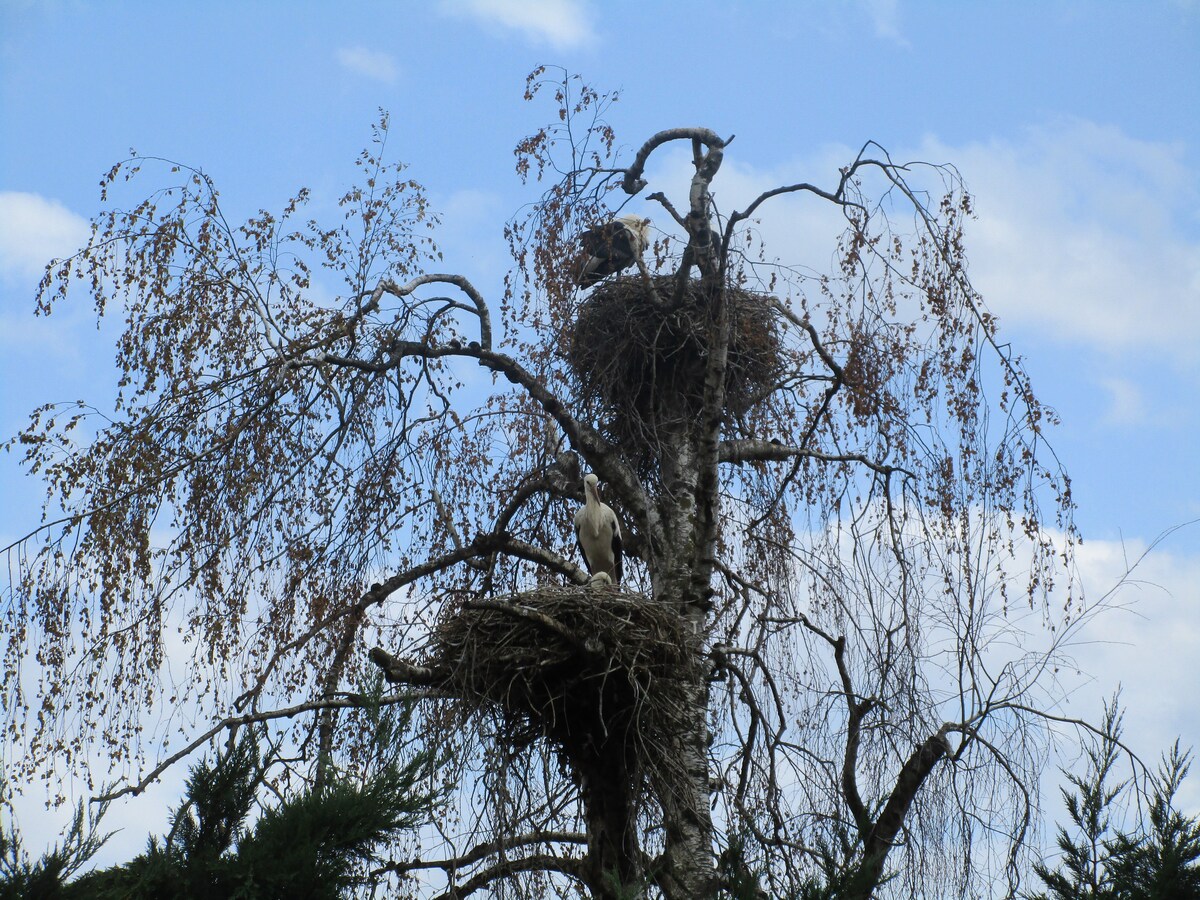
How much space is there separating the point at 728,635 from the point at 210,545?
2950 millimetres

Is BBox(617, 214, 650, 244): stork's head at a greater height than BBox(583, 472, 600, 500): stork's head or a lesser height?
greater

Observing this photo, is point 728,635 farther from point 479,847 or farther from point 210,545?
point 210,545

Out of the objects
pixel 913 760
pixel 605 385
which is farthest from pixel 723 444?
pixel 913 760

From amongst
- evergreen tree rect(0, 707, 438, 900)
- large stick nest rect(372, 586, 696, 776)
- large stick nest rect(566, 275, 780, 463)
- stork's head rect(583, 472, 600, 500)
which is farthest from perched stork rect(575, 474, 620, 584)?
evergreen tree rect(0, 707, 438, 900)

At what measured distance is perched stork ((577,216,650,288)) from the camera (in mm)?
8896

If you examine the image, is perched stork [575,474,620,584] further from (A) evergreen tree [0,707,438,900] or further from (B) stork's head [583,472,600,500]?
(A) evergreen tree [0,707,438,900]

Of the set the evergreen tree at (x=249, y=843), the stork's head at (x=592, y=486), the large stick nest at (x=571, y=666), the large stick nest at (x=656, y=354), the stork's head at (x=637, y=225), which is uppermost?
the stork's head at (x=637, y=225)

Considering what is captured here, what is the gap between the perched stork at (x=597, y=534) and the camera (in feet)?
28.2

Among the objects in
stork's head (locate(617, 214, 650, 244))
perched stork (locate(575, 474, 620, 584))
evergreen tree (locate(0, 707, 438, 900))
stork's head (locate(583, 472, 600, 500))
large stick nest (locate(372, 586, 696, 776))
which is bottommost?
evergreen tree (locate(0, 707, 438, 900))

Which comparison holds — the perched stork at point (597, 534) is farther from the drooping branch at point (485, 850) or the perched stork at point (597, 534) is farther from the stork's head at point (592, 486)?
the drooping branch at point (485, 850)

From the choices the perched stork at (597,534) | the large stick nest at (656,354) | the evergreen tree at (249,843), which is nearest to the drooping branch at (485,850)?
the evergreen tree at (249,843)

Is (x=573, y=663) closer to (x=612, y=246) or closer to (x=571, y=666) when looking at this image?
(x=571, y=666)

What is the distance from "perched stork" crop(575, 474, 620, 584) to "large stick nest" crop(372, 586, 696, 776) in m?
1.31

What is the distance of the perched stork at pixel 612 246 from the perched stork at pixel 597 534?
4.48ft
